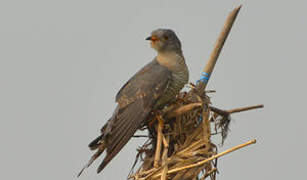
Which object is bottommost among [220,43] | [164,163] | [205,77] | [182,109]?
[164,163]

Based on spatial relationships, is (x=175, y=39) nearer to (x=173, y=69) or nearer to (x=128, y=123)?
(x=173, y=69)

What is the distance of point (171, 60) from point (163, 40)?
0.13m

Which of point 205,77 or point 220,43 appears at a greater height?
point 220,43

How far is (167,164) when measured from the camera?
2016 mm

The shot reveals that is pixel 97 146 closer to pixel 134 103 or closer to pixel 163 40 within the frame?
pixel 134 103

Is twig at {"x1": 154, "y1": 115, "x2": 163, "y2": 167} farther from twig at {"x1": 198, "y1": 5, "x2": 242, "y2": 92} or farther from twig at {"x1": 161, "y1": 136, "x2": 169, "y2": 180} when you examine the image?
twig at {"x1": 198, "y1": 5, "x2": 242, "y2": 92}

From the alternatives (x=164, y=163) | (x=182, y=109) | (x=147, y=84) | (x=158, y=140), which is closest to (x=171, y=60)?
(x=147, y=84)

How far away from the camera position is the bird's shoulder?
246 cm

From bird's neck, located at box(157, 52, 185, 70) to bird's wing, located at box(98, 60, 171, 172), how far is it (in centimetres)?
3

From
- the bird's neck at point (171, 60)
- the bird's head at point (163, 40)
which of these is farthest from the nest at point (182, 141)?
the bird's head at point (163, 40)

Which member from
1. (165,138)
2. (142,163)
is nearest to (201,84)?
(165,138)

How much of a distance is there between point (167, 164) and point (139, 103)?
50cm

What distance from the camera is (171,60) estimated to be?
2.63 meters

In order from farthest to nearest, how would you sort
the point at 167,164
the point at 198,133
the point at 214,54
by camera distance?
the point at 214,54 → the point at 198,133 → the point at 167,164
